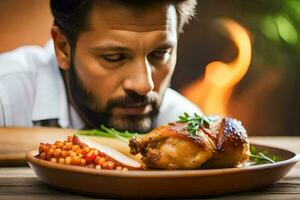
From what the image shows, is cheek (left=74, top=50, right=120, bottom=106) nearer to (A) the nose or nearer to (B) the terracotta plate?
(A) the nose

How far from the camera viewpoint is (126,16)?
1.89m

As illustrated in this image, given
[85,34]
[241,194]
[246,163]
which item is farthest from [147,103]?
[241,194]

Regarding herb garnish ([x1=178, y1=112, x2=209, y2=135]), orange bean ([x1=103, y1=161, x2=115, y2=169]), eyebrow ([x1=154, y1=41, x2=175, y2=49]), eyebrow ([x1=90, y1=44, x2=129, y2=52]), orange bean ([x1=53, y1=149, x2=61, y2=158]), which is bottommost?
orange bean ([x1=103, y1=161, x2=115, y2=169])

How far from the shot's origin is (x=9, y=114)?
6.14 ft

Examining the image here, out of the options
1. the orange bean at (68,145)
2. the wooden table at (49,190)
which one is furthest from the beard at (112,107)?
the orange bean at (68,145)

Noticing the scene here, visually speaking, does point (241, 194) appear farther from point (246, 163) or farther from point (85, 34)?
point (85, 34)

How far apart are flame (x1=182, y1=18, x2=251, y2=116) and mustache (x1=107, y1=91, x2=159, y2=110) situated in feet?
0.43

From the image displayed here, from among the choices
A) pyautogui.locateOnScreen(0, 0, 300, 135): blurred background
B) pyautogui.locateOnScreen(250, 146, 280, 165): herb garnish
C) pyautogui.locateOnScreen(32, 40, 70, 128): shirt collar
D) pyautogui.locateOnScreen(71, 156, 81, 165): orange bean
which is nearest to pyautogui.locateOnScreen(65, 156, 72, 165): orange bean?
pyautogui.locateOnScreen(71, 156, 81, 165): orange bean

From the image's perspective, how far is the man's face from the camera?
1890 millimetres

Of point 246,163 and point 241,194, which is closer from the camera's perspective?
point 241,194

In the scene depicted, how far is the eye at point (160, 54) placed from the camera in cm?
193

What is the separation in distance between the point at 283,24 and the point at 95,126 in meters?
0.75

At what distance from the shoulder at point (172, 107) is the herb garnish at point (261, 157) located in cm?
63

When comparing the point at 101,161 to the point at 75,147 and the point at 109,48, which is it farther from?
the point at 109,48
